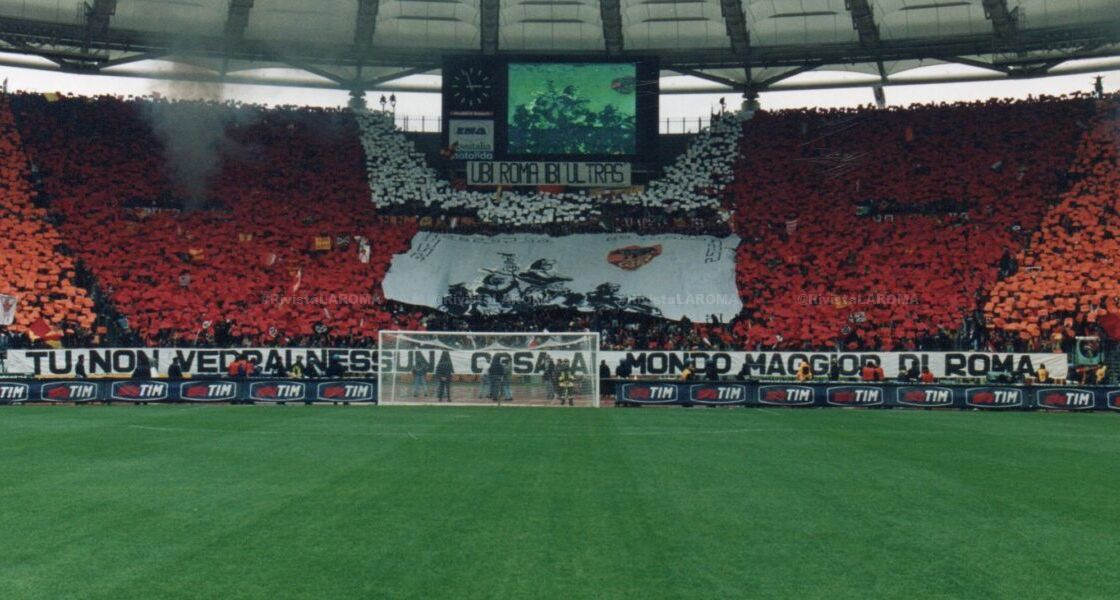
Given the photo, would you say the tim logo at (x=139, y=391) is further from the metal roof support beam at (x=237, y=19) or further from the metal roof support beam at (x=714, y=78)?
the metal roof support beam at (x=714, y=78)

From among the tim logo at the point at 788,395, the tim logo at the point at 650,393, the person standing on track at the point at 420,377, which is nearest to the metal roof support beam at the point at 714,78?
the tim logo at the point at 650,393

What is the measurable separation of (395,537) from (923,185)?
1605 inches

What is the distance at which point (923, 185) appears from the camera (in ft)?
152

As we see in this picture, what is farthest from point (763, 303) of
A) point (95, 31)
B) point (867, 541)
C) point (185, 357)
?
point (867, 541)

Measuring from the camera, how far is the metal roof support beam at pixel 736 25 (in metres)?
43.1

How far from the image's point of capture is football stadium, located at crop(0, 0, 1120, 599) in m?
29.6

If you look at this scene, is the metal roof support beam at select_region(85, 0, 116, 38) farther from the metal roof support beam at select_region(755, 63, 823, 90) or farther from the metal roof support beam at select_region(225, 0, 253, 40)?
the metal roof support beam at select_region(755, 63, 823, 90)

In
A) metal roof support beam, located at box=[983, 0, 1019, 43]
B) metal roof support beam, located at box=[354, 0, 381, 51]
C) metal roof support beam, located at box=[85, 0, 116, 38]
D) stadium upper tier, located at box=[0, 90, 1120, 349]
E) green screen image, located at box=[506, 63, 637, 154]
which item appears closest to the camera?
stadium upper tier, located at box=[0, 90, 1120, 349]

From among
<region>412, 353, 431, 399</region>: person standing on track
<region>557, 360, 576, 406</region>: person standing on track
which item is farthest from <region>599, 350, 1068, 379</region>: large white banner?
<region>412, 353, 431, 399</region>: person standing on track

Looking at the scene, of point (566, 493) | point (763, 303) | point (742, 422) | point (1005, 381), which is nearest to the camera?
point (566, 493)

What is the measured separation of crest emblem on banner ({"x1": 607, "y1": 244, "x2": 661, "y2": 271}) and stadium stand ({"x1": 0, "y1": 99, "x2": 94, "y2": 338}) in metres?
20.9

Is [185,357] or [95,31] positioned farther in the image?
[95,31]

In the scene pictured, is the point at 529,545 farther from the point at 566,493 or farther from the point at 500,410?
the point at 500,410

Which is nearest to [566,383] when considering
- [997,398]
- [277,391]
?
[277,391]
